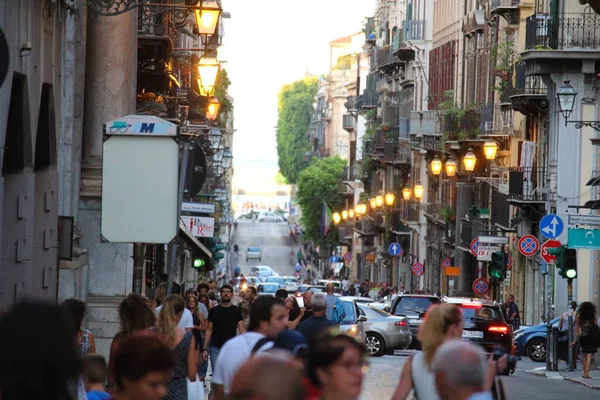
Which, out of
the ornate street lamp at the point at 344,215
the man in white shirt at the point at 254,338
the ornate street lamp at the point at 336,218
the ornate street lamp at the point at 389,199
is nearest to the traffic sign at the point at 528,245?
the man in white shirt at the point at 254,338

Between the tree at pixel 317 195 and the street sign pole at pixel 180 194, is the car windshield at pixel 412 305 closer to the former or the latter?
the street sign pole at pixel 180 194

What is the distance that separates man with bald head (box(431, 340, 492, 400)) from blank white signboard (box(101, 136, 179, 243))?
7537mm

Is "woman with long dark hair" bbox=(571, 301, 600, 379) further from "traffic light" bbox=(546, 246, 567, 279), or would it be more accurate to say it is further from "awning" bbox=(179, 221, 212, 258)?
"awning" bbox=(179, 221, 212, 258)

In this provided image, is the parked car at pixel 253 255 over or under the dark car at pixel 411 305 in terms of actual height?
under

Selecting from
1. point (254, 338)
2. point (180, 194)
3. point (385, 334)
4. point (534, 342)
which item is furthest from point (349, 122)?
point (254, 338)

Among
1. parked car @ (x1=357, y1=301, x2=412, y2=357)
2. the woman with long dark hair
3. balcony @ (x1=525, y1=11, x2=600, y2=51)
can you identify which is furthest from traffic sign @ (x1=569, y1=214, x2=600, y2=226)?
balcony @ (x1=525, y1=11, x2=600, y2=51)

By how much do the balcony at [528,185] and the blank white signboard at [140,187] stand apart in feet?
106

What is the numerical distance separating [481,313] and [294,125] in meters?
154

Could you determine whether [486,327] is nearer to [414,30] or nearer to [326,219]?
[414,30]

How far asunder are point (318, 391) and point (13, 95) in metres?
9.11

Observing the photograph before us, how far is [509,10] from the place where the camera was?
172 feet

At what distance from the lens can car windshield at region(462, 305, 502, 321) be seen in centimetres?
3141

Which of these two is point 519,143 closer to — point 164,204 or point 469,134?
point 469,134

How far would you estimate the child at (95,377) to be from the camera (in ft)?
27.8
